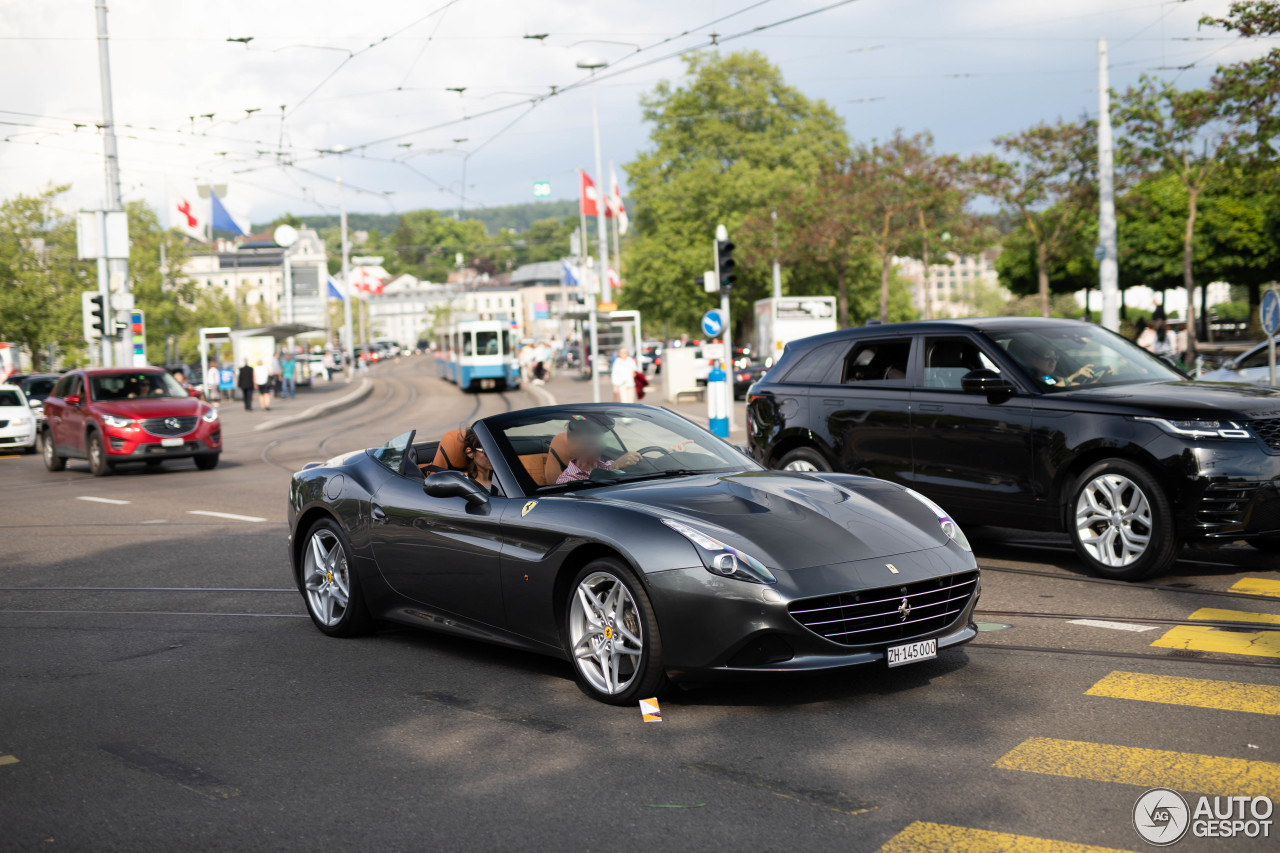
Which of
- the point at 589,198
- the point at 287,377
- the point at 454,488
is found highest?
the point at 589,198

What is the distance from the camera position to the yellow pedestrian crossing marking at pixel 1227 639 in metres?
6.24

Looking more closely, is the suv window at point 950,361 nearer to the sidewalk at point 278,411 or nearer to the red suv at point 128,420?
the red suv at point 128,420

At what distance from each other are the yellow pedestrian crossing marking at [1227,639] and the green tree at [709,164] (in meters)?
55.8

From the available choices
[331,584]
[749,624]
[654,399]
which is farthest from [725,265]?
[654,399]

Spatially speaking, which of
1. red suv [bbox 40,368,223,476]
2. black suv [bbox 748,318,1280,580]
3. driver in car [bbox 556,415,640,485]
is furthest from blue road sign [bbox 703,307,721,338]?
driver in car [bbox 556,415,640,485]

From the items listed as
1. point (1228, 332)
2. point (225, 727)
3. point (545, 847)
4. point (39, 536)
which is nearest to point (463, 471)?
point (225, 727)

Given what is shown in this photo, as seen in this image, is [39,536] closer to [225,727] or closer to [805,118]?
[225,727]

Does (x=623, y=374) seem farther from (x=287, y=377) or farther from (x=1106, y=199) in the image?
(x=287, y=377)

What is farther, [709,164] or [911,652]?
[709,164]

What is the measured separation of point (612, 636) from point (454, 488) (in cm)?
121

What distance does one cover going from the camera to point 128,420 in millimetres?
20312

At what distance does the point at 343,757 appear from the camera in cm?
493

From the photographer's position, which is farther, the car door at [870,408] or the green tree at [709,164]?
the green tree at [709,164]

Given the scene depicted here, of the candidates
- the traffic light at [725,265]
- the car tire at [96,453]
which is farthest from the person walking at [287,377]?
the traffic light at [725,265]
